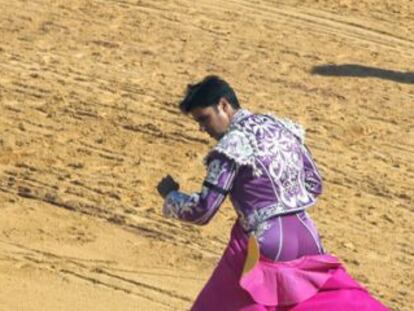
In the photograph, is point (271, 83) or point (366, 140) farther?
point (271, 83)

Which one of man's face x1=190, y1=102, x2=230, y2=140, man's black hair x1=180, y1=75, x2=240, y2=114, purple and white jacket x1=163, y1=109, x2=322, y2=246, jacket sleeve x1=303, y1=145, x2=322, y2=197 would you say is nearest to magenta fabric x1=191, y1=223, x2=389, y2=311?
purple and white jacket x1=163, y1=109, x2=322, y2=246

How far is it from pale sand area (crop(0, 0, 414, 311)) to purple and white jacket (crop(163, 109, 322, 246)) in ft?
8.21

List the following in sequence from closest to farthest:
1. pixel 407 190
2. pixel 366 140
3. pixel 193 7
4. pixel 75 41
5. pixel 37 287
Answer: pixel 37 287 < pixel 407 190 < pixel 366 140 < pixel 75 41 < pixel 193 7

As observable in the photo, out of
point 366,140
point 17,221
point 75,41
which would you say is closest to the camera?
point 17,221

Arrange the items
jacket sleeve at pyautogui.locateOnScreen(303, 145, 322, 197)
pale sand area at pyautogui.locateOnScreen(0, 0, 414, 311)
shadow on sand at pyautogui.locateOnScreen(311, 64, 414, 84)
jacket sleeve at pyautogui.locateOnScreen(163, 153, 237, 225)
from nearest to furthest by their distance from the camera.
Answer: jacket sleeve at pyautogui.locateOnScreen(163, 153, 237, 225) → jacket sleeve at pyautogui.locateOnScreen(303, 145, 322, 197) → pale sand area at pyautogui.locateOnScreen(0, 0, 414, 311) → shadow on sand at pyautogui.locateOnScreen(311, 64, 414, 84)

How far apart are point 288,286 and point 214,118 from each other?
2.54 feet

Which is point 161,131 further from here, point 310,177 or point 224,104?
point 224,104

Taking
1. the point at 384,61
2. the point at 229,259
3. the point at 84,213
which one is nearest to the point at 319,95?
the point at 384,61

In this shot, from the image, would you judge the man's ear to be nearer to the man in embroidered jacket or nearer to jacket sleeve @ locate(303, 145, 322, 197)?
the man in embroidered jacket

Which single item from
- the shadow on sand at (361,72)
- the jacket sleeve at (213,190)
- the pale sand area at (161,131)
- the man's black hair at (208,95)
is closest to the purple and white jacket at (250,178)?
the jacket sleeve at (213,190)

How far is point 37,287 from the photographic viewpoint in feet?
26.4

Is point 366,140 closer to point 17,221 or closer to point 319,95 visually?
point 319,95

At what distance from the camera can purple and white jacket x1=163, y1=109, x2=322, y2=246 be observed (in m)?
5.44

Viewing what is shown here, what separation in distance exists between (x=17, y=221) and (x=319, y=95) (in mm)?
4105
